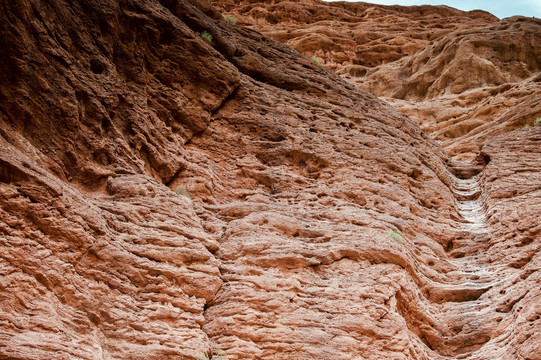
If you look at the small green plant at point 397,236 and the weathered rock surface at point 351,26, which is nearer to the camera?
the small green plant at point 397,236

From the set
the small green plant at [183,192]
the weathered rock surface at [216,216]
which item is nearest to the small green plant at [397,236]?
the weathered rock surface at [216,216]

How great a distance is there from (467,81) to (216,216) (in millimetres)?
19925

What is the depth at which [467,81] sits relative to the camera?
26125 millimetres

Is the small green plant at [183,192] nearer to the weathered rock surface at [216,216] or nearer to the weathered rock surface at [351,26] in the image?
the weathered rock surface at [216,216]

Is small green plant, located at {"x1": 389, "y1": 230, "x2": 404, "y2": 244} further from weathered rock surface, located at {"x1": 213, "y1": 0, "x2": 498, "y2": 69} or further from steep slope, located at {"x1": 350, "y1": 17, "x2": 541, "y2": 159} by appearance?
weathered rock surface, located at {"x1": 213, "y1": 0, "x2": 498, "y2": 69}

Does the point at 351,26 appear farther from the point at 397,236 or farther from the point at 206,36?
the point at 397,236

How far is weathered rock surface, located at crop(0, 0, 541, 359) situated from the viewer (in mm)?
7055

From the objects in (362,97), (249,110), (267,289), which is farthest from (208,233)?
(362,97)

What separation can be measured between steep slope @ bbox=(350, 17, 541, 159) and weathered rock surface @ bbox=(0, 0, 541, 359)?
704 centimetres

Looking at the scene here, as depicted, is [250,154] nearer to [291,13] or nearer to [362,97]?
[362,97]

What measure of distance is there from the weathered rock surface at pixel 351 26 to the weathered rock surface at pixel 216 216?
62.6 feet

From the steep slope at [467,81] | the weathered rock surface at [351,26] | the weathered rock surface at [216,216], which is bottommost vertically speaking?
the weathered rock surface at [216,216]

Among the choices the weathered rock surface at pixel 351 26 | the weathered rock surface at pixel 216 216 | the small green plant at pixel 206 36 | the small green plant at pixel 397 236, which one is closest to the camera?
the weathered rock surface at pixel 216 216

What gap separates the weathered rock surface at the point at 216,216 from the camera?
7.05 meters
